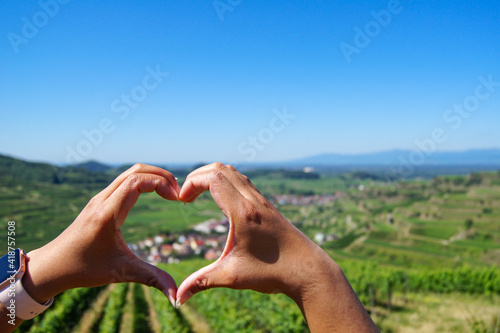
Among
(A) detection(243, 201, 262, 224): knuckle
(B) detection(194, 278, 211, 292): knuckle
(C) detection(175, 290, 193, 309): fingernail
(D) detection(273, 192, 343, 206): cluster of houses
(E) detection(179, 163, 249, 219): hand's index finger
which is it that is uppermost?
(E) detection(179, 163, 249, 219): hand's index finger

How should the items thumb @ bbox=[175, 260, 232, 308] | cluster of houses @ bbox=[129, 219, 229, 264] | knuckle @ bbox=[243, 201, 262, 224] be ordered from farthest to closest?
1. cluster of houses @ bbox=[129, 219, 229, 264]
2. thumb @ bbox=[175, 260, 232, 308]
3. knuckle @ bbox=[243, 201, 262, 224]

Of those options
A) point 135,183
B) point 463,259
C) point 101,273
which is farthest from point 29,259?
point 463,259

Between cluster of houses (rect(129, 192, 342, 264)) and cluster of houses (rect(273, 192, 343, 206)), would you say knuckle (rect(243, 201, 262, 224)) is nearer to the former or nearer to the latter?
cluster of houses (rect(129, 192, 342, 264))

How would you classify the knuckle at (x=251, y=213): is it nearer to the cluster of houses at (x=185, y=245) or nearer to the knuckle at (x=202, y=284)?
the knuckle at (x=202, y=284)

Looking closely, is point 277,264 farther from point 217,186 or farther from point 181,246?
point 181,246

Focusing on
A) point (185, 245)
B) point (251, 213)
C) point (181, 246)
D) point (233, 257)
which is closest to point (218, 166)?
point (251, 213)

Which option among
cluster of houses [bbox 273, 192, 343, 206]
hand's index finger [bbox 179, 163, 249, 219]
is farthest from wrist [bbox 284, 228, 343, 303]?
cluster of houses [bbox 273, 192, 343, 206]
